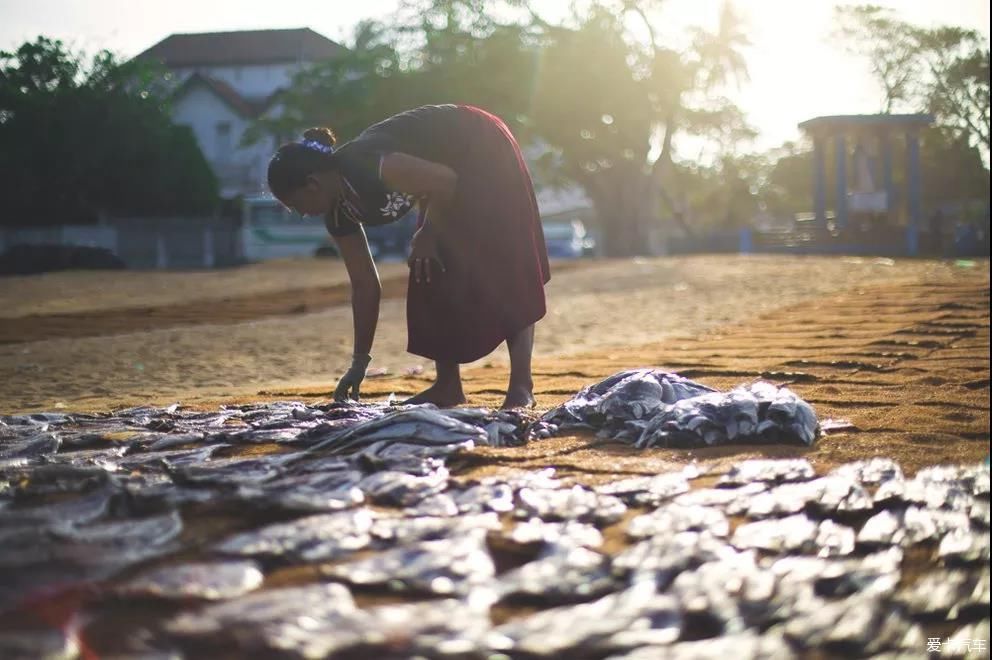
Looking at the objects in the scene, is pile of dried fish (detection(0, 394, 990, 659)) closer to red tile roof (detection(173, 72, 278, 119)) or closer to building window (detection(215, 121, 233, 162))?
red tile roof (detection(173, 72, 278, 119))

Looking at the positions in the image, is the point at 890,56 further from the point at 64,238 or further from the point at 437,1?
the point at 64,238

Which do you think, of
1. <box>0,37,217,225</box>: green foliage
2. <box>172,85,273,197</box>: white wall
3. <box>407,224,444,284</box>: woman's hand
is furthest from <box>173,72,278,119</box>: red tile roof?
<box>407,224,444,284</box>: woman's hand

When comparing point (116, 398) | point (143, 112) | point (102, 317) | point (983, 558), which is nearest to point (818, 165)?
point (143, 112)

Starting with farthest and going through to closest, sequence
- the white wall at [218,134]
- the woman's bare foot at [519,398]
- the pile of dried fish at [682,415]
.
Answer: the white wall at [218,134], the woman's bare foot at [519,398], the pile of dried fish at [682,415]

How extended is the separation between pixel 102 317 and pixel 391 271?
8.10 meters

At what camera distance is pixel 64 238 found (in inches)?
874

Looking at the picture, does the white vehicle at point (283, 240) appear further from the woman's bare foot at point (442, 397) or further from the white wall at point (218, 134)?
the woman's bare foot at point (442, 397)

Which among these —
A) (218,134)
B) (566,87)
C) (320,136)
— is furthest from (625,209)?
(320,136)

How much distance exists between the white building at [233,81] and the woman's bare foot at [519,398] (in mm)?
31780

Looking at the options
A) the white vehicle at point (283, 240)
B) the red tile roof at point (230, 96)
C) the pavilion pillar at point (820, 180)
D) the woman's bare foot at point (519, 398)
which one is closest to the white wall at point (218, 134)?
the red tile roof at point (230, 96)

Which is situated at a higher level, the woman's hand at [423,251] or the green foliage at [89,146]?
the green foliage at [89,146]

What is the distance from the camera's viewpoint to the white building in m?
37.0

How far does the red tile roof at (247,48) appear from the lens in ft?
138

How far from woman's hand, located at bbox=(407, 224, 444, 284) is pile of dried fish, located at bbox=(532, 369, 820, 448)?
2.46 ft
